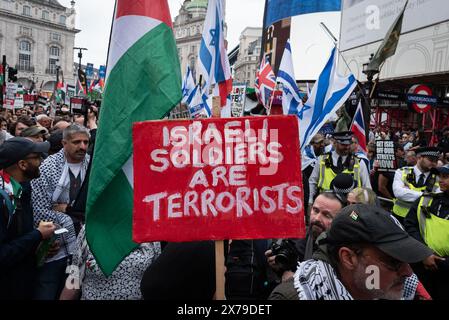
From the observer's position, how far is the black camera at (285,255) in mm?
2729

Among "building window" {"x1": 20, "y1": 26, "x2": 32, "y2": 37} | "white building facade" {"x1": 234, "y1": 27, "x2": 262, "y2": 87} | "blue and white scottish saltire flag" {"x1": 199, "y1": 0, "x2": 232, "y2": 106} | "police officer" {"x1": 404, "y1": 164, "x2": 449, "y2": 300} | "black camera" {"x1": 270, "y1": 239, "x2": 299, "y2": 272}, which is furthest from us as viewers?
"white building facade" {"x1": 234, "y1": 27, "x2": 262, "y2": 87}

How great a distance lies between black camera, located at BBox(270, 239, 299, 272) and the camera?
2.73 meters

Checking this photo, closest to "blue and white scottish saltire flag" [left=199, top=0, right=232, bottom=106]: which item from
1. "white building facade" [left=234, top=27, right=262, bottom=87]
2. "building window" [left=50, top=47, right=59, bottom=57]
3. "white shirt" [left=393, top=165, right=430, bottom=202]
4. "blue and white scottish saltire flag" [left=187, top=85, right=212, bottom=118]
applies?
"white shirt" [left=393, top=165, right=430, bottom=202]

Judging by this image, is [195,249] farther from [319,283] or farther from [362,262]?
[362,262]

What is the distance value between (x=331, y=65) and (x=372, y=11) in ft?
69.3

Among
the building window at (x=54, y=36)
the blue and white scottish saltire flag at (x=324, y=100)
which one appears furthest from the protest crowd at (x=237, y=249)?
the building window at (x=54, y=36)

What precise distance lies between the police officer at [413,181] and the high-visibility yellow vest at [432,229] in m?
1.29

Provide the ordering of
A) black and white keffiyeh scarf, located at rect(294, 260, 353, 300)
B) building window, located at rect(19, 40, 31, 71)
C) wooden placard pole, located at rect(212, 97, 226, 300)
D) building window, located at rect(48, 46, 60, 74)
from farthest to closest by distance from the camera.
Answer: building window, located at rect(48, 46, 60, 74), building window, located at rect(19, 40, 31, 71), wooden placard pole, located at rect(212, 97, 226, 300), black and white keffiyeh scarf, located at rect(294, 260, 353, 300)

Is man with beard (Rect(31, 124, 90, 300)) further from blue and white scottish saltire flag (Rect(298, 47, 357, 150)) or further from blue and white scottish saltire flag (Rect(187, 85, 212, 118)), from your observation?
blue and white scottish saltire flag (Rect(187, 85, 212, 118))

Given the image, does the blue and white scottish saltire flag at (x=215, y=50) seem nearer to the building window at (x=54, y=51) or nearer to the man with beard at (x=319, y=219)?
the man with beard at (x=319, y=219)

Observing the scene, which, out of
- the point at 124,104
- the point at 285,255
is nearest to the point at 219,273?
the point at 285,255

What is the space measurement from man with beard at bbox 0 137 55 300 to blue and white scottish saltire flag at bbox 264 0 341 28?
38.8 m
